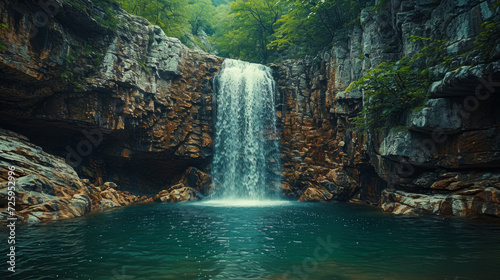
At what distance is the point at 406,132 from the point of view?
1456 centimetres

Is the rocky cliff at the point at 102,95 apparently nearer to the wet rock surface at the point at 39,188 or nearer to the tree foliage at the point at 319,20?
the wet rock surface at the point at 39,188

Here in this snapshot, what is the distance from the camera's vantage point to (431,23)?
1510cm

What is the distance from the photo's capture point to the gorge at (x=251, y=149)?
7.08 metres

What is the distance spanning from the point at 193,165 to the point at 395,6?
19.7 metres

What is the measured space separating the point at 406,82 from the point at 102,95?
19510 mm

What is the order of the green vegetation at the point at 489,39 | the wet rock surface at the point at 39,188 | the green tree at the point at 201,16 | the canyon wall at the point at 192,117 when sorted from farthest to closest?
the green tree at the point at 201,16 < the canyon wall at the point at 192,117 < the wet rock surface at the point at 39,188 < the green vegetation at the point at 489,39

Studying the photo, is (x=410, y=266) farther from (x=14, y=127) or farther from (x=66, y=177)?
(x=14, y=127)

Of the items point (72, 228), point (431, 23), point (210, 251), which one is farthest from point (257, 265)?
point (431, 23)

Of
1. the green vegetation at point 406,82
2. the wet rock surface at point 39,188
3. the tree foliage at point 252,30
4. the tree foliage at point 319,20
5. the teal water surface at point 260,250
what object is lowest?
the teal water surface at point 260,250

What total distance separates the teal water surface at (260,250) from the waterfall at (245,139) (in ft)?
41.6

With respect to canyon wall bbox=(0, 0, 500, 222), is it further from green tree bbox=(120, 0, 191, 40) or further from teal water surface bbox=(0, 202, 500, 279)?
green tree bbox=(120, 0, 191, 40)

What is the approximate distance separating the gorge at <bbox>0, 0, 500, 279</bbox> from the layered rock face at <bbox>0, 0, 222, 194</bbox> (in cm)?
11

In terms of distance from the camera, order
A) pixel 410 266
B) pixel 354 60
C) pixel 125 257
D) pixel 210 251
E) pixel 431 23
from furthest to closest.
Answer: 1. pixel 354 60
2. pixel 431 23
3. pixel 210 251
4. pixel 125 257
5. pixel 410 266

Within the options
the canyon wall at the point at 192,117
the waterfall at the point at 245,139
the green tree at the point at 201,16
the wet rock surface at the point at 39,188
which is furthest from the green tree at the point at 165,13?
the wet rock surface at the point at 39,188
